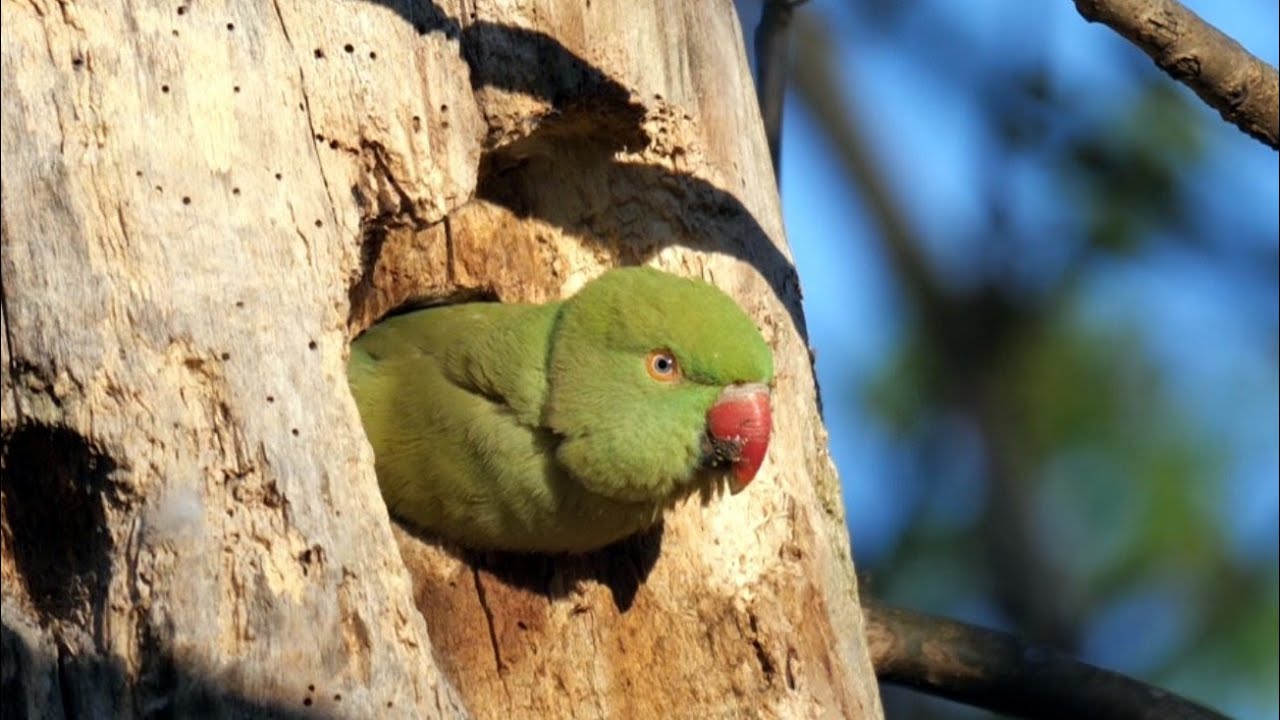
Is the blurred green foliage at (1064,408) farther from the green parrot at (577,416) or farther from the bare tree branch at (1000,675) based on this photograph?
the green parrot at (577,416)

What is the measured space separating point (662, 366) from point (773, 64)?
1973 millimetres

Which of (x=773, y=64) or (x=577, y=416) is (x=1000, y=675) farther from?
(x=773, y=64)

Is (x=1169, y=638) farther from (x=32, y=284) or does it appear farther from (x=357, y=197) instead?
(x=32, y=284)

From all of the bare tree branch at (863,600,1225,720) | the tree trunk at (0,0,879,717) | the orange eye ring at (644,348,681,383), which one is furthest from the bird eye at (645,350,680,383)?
the bare tree branch at (863,600,1225,720)

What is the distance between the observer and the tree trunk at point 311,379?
121 inches

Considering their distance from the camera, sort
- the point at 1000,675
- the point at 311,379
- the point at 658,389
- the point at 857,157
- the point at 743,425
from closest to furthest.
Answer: the point at 311,379
the point at 743,425
the point at 658,389
the point at 1000,675
the point at 857,157

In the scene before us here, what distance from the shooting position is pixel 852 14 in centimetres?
694

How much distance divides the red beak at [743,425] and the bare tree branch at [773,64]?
1.81 meters

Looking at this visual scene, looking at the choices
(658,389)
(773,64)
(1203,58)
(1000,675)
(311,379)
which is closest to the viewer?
(311,379)

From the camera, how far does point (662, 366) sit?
13.3 ft

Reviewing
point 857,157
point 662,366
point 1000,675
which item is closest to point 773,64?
point 857,157

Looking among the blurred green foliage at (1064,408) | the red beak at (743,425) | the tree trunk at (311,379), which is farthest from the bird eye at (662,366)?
the blurred green foliage at (1064,408)

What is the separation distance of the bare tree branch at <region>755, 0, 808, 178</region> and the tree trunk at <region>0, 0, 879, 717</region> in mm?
1277

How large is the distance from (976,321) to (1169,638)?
2.28 metres
